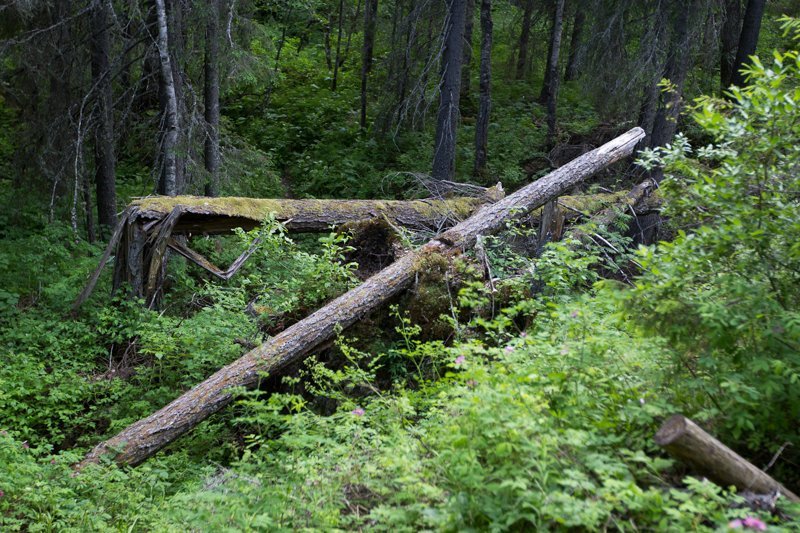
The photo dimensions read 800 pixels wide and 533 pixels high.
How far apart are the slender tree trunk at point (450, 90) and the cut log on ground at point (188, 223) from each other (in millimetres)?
4280

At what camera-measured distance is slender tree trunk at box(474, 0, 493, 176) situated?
14906 millimetres

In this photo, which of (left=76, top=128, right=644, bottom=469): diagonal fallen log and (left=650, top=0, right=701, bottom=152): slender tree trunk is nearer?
(left=76, top=128, right=644, bottom=469): diagonal fallen log

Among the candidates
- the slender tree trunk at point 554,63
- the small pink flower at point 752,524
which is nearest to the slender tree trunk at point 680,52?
the slender tree trunk at point 554,63

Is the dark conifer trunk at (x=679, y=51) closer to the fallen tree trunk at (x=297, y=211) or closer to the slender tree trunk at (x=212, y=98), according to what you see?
the fallen tree trunk at (x=297, y=211)

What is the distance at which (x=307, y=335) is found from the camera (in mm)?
5980

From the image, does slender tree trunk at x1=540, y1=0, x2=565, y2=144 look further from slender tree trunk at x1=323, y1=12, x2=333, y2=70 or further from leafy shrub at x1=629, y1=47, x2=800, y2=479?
leafy shrub at x1=629, y1=47, x2=800, y2=479

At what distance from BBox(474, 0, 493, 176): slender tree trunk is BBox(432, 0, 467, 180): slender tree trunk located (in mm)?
1994

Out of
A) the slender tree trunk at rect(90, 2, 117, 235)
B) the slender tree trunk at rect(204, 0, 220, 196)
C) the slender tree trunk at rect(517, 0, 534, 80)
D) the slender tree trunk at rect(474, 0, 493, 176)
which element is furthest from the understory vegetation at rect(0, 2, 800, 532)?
the slender tree trunk at rect(517, 0, 534, 80)

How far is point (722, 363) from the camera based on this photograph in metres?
3.37

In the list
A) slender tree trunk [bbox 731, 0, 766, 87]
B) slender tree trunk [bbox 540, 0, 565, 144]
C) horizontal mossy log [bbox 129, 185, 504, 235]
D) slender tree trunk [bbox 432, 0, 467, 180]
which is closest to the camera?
horizontal mossy log [bbox 129, 185, 504, 235]

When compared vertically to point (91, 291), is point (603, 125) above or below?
above

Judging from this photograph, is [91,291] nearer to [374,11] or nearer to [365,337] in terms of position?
[365,337]

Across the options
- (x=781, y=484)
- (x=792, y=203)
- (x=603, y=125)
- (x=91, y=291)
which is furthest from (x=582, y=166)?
(x=603, y=125)

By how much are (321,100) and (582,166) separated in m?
13.2
